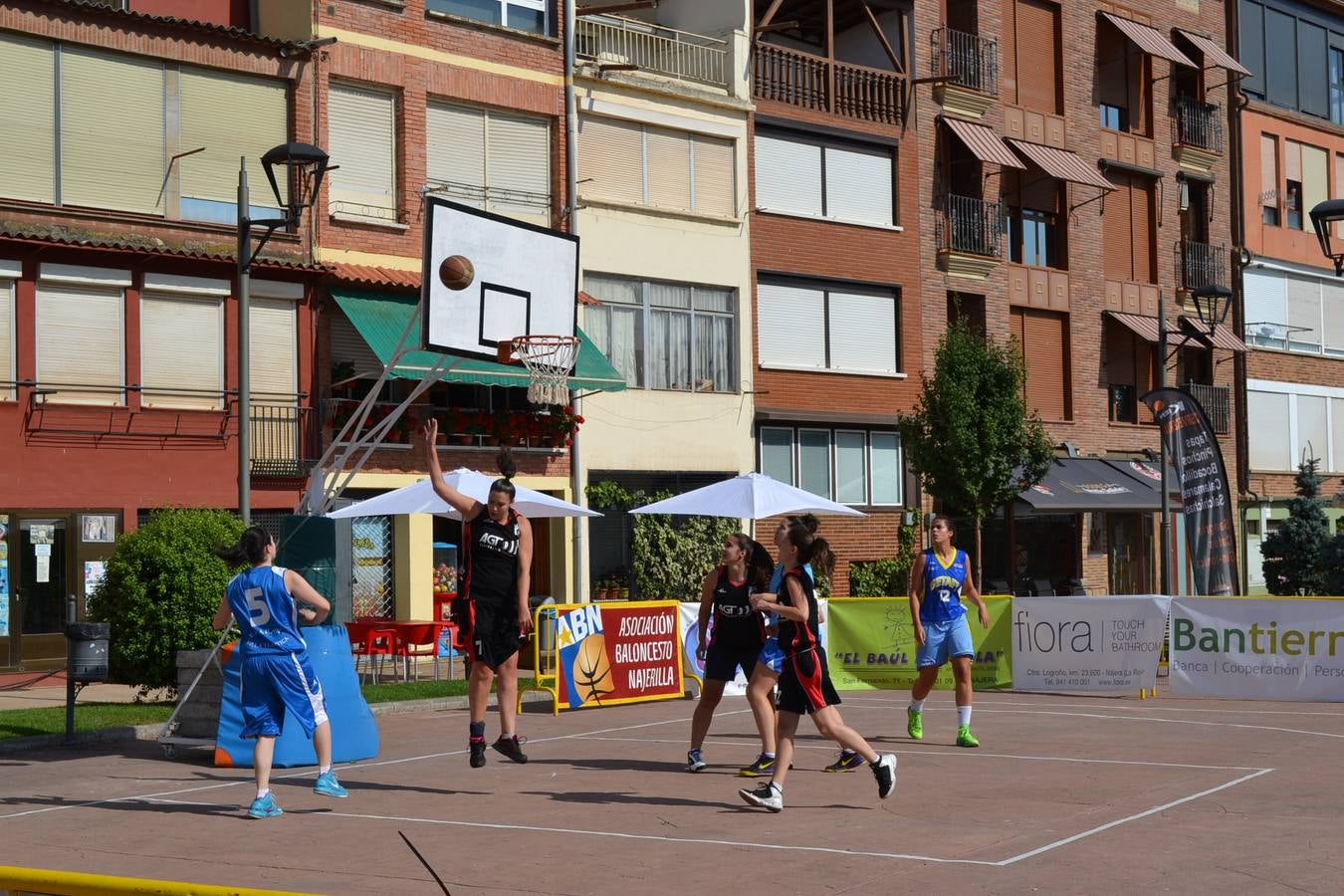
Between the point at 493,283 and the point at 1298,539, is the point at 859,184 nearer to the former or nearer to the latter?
the point at 1298,539

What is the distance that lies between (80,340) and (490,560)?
14014mm

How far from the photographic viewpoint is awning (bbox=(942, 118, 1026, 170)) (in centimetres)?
3659

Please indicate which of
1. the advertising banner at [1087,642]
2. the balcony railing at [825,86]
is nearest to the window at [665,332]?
the balcony railing at [825,86]

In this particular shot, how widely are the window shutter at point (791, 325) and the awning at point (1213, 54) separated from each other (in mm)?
14273

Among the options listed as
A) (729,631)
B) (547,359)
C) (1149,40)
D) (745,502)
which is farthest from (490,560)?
(1149,40)

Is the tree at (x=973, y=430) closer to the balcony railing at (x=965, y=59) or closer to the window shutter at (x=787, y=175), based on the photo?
the window shutter at (x=787, y=175)

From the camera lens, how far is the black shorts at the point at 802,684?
435 inches

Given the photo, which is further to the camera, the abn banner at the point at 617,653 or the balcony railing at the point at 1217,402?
the balcony railing at the point at 1217,402

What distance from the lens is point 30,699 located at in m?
20.3

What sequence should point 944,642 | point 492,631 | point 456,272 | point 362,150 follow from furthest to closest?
point 362,150 < point 456,272 < point 944,642 < point 492,631

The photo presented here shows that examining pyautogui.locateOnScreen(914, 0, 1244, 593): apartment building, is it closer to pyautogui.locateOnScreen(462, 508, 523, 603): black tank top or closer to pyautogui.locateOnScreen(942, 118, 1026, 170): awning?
pyautogui.locateOnScreen(942, 118, 1026, 170): awning

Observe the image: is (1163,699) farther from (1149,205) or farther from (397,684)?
(1149,205)

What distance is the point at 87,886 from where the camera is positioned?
13.5 ft

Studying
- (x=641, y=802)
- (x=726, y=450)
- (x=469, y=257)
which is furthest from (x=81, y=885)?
(x=726, y=450)
